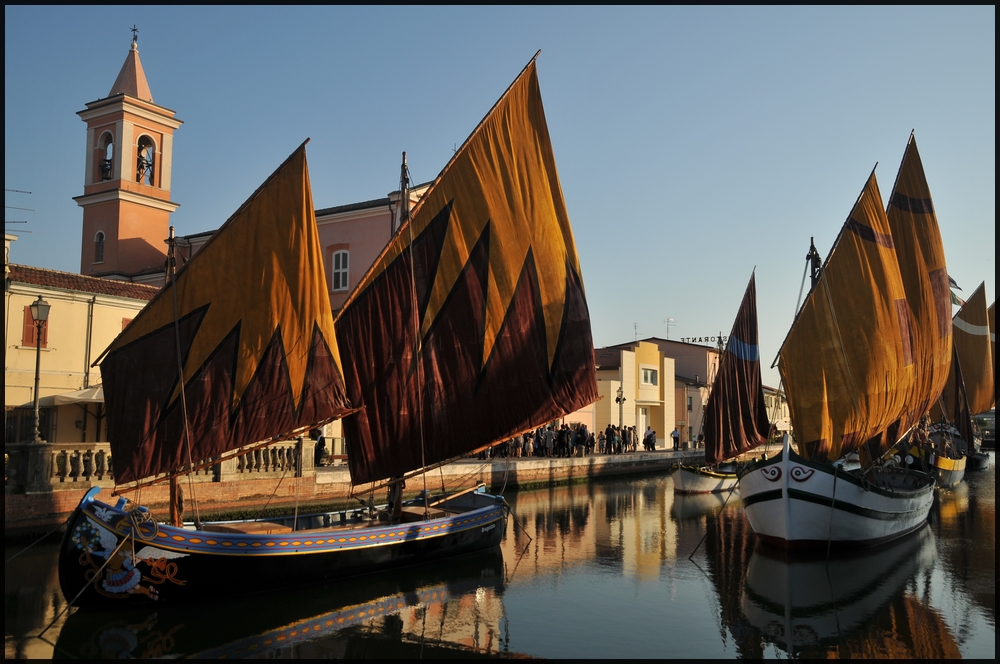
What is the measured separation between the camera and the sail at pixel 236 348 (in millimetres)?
15227

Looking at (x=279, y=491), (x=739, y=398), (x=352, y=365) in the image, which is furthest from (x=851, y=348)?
(x=279, y=491)

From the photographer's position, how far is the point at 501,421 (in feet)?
62.3

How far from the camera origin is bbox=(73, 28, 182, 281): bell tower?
39.6 metres

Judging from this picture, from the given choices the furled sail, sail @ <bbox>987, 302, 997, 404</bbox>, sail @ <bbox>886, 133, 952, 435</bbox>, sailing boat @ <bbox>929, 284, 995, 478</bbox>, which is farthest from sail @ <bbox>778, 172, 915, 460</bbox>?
sail @ <bbox>987, 302, 997, 404</bbox>

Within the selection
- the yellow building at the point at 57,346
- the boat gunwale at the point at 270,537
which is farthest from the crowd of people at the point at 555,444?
the boat gunwale at the point at 270,537

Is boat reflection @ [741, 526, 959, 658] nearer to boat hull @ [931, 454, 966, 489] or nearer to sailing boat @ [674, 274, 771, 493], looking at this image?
sailing boat @ [674, 274, 771, 493]

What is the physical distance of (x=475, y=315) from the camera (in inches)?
752

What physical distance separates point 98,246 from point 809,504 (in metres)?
34.4

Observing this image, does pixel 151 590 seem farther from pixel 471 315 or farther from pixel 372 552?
pixel 471 315

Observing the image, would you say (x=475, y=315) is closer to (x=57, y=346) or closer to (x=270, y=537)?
(x=270, y=537)

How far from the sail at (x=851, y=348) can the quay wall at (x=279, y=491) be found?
8199mm

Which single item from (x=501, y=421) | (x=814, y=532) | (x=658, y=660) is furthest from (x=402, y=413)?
(x=814, y=532)

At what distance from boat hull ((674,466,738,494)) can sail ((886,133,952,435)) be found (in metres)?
8.96

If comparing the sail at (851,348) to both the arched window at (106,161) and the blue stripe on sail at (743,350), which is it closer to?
the blue stripe on sail at (743,350)
